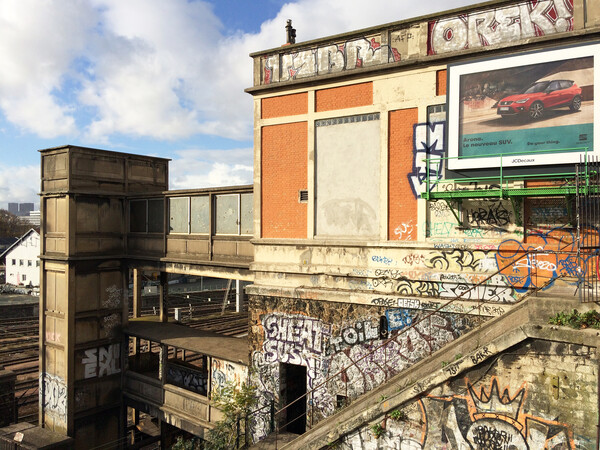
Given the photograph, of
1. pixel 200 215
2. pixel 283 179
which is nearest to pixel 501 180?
pixel 283 179

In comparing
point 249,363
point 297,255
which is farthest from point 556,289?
point 249,363

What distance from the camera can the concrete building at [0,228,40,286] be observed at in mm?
53188

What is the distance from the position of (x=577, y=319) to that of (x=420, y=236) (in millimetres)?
3538

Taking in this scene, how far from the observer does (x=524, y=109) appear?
857cm

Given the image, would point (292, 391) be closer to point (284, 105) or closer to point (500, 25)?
point (284, 105)

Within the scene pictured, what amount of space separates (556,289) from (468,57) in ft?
16.1

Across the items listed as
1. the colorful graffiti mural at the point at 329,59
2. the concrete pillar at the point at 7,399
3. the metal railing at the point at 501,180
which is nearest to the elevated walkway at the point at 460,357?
the metal railing at the point at 501,180

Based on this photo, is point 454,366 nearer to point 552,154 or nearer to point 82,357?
point 552,154

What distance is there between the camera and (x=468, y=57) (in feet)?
29.7

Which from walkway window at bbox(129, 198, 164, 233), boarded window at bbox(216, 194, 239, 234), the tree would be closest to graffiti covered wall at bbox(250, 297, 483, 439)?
boarded window at bbox(216, 194, 239, 234)

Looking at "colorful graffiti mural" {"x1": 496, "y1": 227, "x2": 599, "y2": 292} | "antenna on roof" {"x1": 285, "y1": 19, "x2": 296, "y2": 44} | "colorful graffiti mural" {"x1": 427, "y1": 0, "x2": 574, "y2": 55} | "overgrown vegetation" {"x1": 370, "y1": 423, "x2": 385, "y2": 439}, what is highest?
"antenna on roof" {"x1": 285, "y1": 19, "x2": 296, "y2": 44}

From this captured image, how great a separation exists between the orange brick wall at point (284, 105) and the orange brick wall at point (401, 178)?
7.85ft

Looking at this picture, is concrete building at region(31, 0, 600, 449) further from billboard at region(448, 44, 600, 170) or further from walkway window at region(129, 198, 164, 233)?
walkway window at region(129, 198, 164, 233)

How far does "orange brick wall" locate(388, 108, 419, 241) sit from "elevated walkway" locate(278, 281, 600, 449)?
2644 mm
